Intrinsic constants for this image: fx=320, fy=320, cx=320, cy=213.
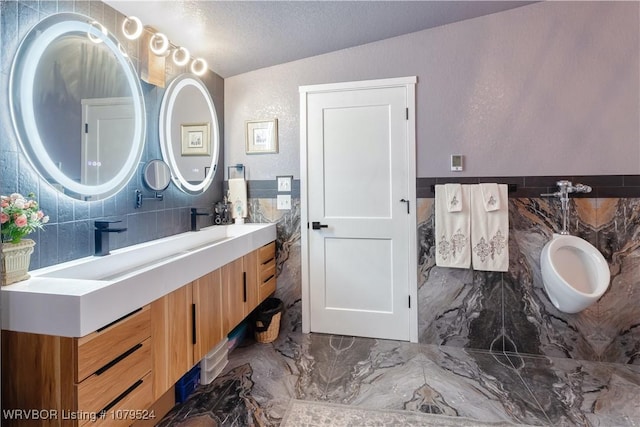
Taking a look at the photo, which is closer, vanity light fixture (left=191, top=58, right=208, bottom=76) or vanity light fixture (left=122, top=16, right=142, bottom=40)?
vanity light fixture (left=122, top=16, right=142, bottom=40)

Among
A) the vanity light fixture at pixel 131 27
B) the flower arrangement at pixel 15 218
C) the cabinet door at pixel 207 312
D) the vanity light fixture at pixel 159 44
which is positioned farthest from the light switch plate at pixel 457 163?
the flower arrangement at pixel 15 218

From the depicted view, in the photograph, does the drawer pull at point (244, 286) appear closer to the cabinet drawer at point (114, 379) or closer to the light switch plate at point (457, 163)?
the cabinet drawer at point (114, 379)

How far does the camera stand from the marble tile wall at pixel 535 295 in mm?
2205

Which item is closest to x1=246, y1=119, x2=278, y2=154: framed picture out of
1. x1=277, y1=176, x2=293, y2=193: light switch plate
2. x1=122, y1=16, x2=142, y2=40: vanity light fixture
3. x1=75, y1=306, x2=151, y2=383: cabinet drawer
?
x1=277, y1=176, x2=293, y2=193: light switch plate

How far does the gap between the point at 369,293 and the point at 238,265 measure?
112 cm

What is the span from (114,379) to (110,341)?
15 cm

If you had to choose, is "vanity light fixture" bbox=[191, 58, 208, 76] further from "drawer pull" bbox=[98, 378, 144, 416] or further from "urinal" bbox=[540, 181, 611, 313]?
"urinal" bbox=[540, 181, 611, 313]

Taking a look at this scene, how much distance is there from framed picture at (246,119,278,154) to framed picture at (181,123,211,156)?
0.35 metres

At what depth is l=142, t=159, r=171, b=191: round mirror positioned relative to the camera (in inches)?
77.8

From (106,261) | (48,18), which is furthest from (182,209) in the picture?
(48,18)

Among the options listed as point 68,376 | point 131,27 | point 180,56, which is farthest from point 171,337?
point 180,56

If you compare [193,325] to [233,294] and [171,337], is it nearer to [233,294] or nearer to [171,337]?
[171,337]

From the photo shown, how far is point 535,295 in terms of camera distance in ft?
7.68

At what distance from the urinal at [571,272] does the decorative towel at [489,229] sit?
0.26m
